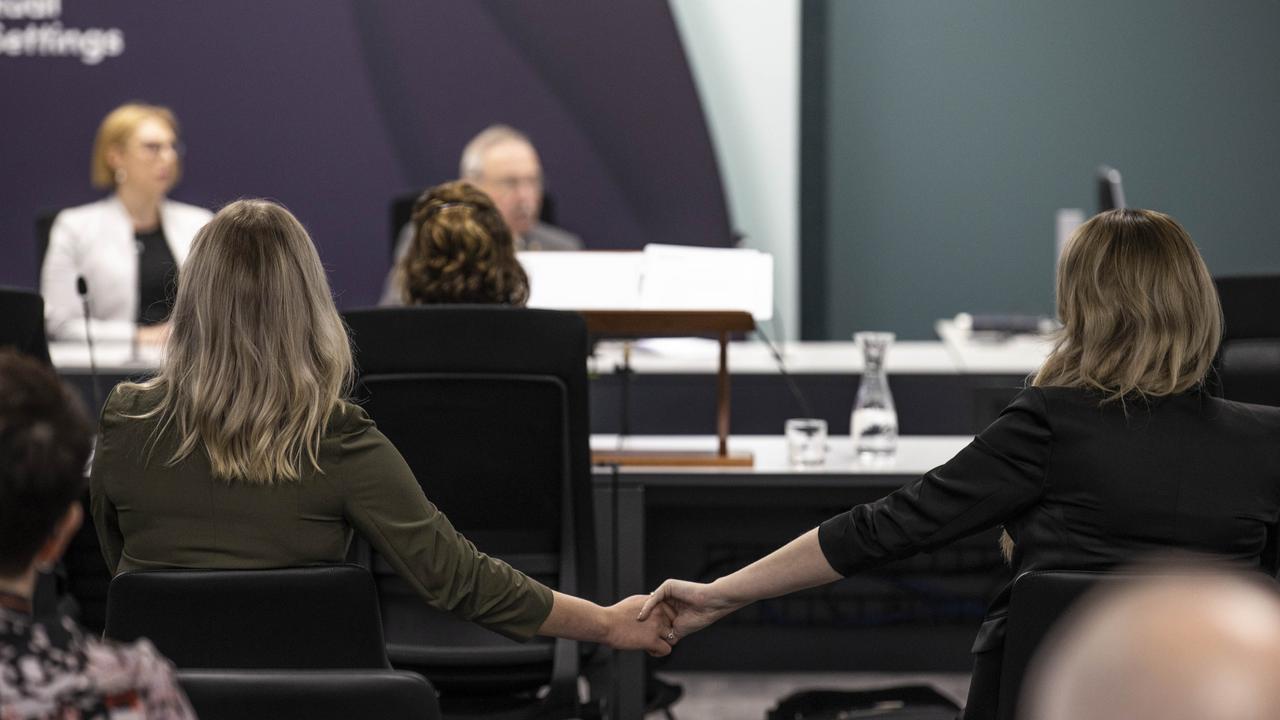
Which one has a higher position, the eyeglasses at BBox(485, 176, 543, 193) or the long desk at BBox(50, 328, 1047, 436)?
the eyeglasses at BBox(485, 176, 543, 193)

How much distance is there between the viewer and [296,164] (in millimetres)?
5984

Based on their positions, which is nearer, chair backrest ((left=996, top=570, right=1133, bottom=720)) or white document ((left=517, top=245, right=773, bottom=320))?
chair backrest ((left=996, top=570, right=1133, bottom=720))

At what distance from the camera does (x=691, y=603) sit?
2268 mm

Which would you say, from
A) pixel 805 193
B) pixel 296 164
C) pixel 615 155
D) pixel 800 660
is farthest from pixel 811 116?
pixel 800 660

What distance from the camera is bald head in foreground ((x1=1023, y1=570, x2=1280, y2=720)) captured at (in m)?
0.57

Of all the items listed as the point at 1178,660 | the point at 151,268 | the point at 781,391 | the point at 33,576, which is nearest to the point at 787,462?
the point at 781,391

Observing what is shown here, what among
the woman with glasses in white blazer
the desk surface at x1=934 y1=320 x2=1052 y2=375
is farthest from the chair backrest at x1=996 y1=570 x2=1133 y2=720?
the woman with glasses in white blazer

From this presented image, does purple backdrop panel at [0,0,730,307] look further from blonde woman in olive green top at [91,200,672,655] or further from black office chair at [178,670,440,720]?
black office chair at [178,670,440,720]

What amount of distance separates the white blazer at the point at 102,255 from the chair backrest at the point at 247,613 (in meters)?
3.36

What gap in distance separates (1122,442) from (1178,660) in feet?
4.38

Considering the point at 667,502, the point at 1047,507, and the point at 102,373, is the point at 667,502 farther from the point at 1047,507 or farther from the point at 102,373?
the point at 102,373

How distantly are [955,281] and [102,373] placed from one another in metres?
3.42

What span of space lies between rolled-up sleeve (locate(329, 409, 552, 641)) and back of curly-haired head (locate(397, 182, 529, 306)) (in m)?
0.85

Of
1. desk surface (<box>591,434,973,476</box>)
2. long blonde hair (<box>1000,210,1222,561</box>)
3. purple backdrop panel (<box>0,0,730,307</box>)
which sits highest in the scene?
purple backdrop panel (<box>0,0,730,307</box>)
